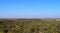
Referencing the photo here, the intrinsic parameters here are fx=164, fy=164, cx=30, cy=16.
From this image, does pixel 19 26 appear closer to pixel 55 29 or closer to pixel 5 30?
pixel 5 30

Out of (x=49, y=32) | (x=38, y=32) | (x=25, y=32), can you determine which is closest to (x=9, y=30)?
(x=25, y=32)

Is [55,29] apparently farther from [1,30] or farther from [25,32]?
[1,30]

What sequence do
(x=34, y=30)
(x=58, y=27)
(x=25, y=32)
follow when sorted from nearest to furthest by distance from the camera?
(x=25, y=32) → (x=34, y=30) → (x=58, y=27)

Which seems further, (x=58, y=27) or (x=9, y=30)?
(x=58, y=27)

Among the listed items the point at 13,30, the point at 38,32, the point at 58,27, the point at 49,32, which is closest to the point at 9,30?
the point at 13,30

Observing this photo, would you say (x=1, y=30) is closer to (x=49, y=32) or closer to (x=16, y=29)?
(x=16, y=29)

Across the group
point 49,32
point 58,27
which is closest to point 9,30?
point 49,32

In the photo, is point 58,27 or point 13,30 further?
point 58,27

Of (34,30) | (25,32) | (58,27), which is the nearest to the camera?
(25,32)
